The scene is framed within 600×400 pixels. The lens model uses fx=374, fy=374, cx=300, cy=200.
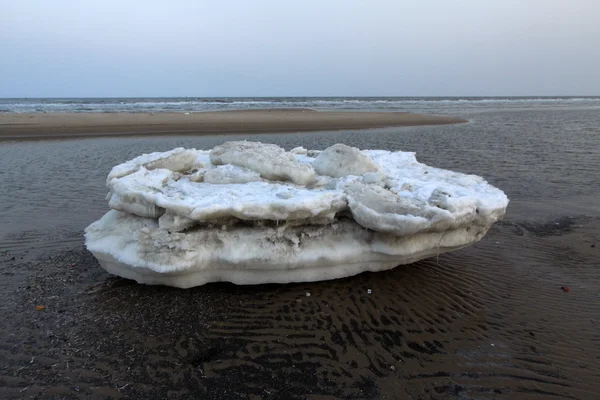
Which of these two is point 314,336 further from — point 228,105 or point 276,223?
point 228,105

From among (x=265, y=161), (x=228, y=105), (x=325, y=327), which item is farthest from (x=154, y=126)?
(x=228, y=105)

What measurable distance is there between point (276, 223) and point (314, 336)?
1.43 m

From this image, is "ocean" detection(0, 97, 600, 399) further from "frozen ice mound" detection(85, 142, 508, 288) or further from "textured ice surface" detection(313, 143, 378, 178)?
"textured ice surface" detection(313, 143, 378, 178)

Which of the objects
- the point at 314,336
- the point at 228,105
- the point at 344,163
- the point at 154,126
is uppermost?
the point at 228,105

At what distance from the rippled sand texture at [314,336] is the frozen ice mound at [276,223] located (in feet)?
1.04

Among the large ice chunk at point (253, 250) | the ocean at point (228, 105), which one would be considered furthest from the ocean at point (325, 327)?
the ocean at point (228, 105)

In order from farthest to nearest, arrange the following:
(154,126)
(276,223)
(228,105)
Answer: (228,105) → (154,126) → (276,223)

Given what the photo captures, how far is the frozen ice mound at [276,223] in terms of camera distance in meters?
4.36

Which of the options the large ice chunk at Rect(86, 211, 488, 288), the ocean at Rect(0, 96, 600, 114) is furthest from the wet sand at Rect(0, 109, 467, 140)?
the large ice chunk at Rect(86, 211, 488, 288)

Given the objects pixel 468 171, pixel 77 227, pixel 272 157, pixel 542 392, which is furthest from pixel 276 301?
pixel 468 171

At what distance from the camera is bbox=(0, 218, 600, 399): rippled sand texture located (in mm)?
3309

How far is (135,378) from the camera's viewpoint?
334cm

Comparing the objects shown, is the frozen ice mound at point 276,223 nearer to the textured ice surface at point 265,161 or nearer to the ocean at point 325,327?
the textured ice surface at point 265,161

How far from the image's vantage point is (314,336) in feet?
12.9
